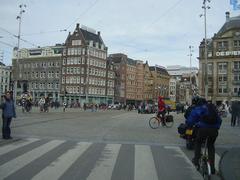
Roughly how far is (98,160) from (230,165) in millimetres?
3328

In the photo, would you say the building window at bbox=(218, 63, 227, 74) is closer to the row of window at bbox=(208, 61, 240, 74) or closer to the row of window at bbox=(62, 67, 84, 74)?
the row of window at bbox=(208, 61, 240, 74)

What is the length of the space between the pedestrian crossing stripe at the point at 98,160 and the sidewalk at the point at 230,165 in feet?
2.05

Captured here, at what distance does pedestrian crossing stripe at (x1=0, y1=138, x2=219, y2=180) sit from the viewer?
7.95 m

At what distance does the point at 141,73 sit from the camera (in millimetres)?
139625

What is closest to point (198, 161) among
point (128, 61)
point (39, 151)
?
point (39, 151)

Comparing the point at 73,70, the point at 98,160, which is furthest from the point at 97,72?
the point at 98,160

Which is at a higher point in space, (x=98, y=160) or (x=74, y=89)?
(x=74, y=89)

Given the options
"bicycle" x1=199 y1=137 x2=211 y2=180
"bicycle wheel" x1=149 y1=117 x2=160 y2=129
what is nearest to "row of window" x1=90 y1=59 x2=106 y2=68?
"bicycle wheel" x1=149 y1=117 x2=160 y2=129

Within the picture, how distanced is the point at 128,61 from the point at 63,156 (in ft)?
395

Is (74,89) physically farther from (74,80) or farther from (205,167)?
(205,167)

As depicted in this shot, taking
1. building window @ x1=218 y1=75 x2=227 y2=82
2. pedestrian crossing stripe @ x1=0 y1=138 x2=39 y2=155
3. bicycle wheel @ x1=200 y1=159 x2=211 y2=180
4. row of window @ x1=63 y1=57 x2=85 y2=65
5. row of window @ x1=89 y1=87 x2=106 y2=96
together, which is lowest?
pedestrian crossing stripe @ x1=0 y1=138 x2=39 y2=155

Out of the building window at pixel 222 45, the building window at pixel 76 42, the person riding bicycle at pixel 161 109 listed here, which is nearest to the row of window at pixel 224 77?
the building window at pixel 222 45

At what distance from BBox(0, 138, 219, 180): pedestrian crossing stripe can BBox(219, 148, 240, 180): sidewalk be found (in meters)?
0.63

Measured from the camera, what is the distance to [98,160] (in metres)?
9.83
